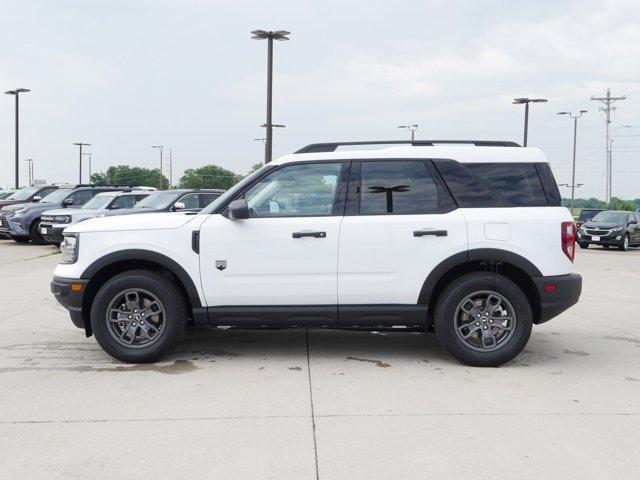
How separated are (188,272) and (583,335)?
14.3 feet

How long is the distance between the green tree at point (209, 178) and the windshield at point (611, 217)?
377ft

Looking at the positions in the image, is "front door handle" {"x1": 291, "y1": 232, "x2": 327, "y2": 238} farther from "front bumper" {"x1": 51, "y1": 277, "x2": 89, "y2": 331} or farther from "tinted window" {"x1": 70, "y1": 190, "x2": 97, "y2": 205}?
"tinted window" {"x1": 70, "y1": 190, "x2": 97, "y2": 205}

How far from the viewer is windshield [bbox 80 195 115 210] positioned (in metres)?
19.0

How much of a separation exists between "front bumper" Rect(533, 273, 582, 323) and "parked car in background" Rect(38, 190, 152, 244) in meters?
13.8

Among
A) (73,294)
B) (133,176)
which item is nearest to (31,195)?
(73,294)

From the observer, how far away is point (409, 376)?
18.3 feet

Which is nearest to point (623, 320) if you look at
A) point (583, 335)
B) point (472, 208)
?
point (583, 335)

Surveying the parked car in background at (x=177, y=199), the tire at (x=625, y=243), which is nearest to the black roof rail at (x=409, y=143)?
the parked car in background at (x=177, y=199)

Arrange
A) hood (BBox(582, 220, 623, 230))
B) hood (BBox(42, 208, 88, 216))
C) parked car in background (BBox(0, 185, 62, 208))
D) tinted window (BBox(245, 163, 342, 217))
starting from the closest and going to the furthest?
tinted window (BBox(245, 163, 342, 217)), hood (BBox(42, 208, 88, 216)), parked car in background (BBox(0, 185, 62, 208)), hood (BBox(582, 220, 623, 230))

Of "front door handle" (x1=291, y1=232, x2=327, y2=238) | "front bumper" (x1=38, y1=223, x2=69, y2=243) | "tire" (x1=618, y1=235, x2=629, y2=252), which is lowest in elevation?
"tire" (x1=618, y1=235, x2=629, y2=252)

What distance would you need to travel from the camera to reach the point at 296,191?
600cm

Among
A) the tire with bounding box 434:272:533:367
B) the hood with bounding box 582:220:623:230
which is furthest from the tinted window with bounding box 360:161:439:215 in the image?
the hood with bounding box 582:220:623:230

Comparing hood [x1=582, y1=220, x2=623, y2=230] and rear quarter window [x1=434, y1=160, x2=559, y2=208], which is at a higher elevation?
rear quarter window [x1=434, y1=160, x2=559, y2=208]

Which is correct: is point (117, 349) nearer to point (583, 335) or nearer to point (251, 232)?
point (251, 232)
